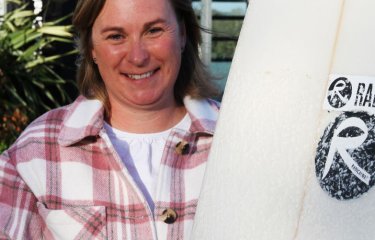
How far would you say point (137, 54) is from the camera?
2.90 m

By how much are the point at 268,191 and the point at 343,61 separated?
0.31m

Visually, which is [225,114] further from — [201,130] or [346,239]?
[201,130]

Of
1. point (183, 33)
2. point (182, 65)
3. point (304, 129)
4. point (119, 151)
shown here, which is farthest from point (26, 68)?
point (304, 129)

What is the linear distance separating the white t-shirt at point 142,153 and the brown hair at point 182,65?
0.50ft

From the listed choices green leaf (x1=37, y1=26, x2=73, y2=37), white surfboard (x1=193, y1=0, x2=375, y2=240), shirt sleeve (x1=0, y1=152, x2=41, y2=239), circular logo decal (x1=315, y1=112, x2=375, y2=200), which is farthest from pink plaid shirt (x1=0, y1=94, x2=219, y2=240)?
green leaf (x1=37, y1=26, x2=73, y2=37)

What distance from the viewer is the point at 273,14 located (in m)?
2.04

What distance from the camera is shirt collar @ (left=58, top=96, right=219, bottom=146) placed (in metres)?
3.00

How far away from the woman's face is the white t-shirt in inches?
3.9

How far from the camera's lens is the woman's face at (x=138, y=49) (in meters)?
2.89

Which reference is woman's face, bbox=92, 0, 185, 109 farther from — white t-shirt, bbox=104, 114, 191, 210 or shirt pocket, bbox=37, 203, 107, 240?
shirt pocket, bbox=37, 203, 107, 240

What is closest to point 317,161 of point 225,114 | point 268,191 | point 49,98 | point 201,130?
point 268,191

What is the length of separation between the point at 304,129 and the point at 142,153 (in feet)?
3.53

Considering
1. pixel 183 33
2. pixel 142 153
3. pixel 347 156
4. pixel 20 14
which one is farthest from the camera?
pixel 20 14

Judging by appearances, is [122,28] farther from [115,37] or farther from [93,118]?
[93,118]
